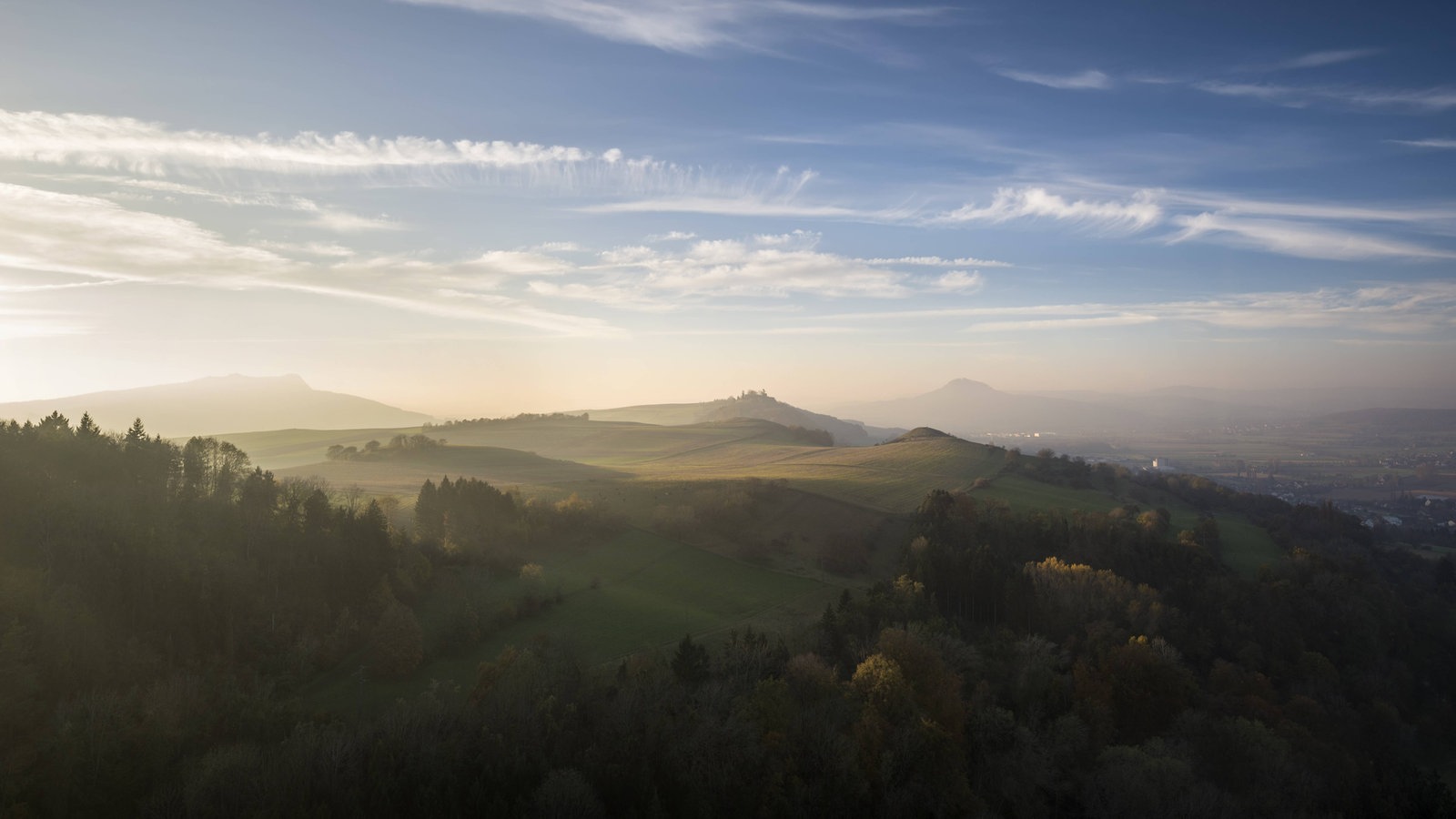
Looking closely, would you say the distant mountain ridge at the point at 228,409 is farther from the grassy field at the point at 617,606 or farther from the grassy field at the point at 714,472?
the grassy field at the point at 617,606

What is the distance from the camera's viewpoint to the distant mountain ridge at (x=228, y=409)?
94750 mm

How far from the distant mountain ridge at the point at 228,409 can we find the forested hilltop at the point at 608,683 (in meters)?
41.9

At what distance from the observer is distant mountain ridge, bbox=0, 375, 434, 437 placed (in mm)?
94750

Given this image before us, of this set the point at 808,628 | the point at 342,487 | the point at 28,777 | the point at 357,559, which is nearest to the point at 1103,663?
the point at 808,628

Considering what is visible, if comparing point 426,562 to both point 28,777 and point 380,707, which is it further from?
point 28,777

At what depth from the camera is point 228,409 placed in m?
120

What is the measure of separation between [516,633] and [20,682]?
21.2 meters

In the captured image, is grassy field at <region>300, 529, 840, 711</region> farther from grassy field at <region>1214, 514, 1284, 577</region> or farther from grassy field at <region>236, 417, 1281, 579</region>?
grassy field at <region>1214, 514, 1284, 577</region>

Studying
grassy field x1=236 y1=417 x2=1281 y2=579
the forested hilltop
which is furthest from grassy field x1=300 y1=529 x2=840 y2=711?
grassy field x1=236 y1=417 x2=1281 y2=579

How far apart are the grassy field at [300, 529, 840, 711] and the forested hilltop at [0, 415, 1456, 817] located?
3.49ft

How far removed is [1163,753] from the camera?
35.4 m

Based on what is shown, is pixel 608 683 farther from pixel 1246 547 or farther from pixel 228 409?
pixel 228 409

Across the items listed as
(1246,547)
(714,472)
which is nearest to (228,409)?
(714,472)

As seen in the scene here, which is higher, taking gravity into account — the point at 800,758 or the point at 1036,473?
the point at 1036,473
